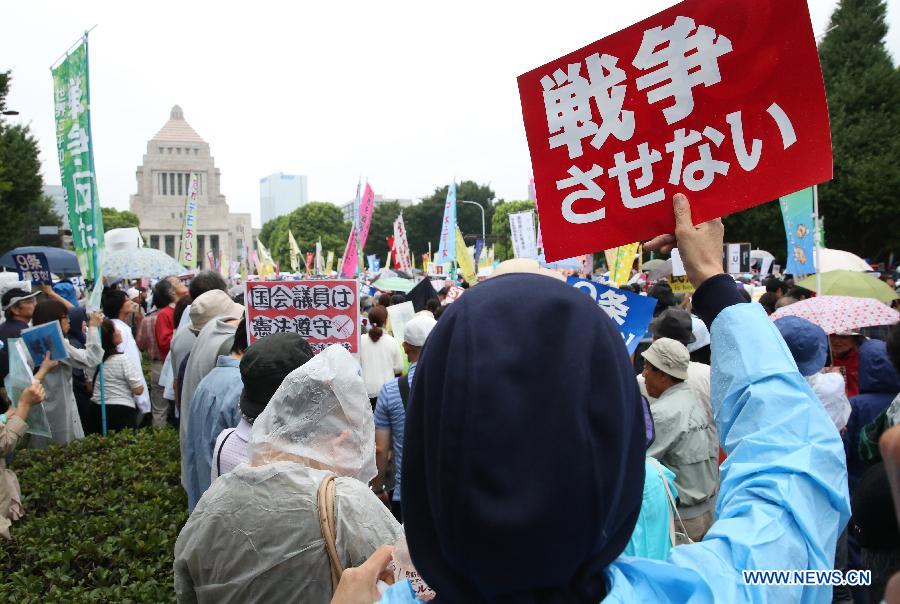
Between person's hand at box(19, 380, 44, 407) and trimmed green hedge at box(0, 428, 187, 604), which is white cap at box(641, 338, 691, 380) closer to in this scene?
trimmed green hedge at box(0, 428, 187, 604)

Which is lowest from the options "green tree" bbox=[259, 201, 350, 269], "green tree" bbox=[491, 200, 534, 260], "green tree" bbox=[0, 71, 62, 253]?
"green tree" bbox=[0, 71, 62, 253]

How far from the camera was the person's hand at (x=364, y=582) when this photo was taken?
4.54 feet

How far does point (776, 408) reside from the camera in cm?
117

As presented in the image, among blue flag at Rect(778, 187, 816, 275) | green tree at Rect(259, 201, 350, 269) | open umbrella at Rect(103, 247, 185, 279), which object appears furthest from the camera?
green tree at Rect(259, 201, 350, 269)

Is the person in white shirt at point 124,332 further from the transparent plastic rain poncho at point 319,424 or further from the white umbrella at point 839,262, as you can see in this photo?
the white umbrella at point 839,262

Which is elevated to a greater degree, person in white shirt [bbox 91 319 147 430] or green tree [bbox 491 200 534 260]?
green tree [bbox 491 200 534 260]

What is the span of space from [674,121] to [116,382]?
21.9 ft

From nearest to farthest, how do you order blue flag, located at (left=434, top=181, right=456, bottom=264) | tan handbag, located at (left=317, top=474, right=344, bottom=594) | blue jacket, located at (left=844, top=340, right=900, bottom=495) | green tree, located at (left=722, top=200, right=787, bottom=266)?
tan handbag, located at (left=317, top=474, right=344, bottom=594) < blue jacket, located at (left=844, top=340, right=900, bottom=495) < blue flag, located at (left=434, top=181, right=456, bottom=264) < green tree, located at (left=722, top=200, right=787, bottom=266)

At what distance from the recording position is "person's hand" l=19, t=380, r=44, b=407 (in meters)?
4.44

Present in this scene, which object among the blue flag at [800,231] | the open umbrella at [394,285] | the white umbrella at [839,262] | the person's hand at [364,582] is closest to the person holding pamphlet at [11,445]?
the person's hand at [364,582]

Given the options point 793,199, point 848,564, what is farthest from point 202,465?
point 793,199

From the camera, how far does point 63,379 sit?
6242mm

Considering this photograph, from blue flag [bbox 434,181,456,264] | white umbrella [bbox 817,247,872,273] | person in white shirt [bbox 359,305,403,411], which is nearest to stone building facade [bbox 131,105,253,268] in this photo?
blue flag [bbox 434,181,456,264]

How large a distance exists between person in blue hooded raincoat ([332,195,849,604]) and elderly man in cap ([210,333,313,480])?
1.88 meters
